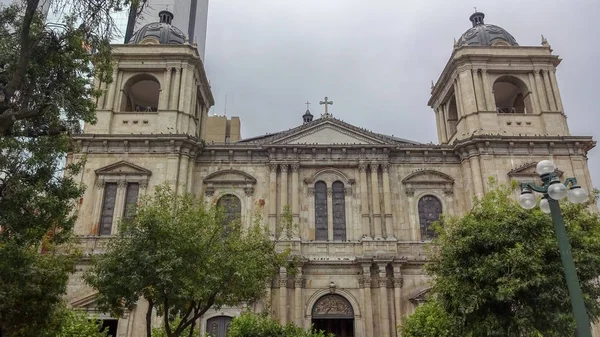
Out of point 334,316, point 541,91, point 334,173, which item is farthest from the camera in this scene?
point 541,91

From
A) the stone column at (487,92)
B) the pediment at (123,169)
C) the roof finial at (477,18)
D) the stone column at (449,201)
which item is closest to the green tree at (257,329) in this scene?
the pediment at (123,169)

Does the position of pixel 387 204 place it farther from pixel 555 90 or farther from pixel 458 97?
pixel 555 90

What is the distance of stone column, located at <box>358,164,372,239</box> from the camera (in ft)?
78.7

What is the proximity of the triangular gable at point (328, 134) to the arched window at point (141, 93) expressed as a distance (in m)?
7.60

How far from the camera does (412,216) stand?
2466 centimetres

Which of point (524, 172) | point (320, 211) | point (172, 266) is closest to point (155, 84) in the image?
point (320, 211)

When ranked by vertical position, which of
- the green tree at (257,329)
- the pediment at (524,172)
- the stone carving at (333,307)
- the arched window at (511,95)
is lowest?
the green tree at (257,329)

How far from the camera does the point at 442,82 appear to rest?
99.1 ft

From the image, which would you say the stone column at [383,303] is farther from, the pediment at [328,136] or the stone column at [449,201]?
the pediment at [328,136]

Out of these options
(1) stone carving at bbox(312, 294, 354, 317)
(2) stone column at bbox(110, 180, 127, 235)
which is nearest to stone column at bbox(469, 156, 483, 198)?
(1) stone carving at bbox(312, 294, 354, 317)

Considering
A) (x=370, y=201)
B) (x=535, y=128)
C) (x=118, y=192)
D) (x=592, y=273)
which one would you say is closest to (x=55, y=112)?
(x=118, y=192)

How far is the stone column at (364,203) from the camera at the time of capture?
24.0 meters

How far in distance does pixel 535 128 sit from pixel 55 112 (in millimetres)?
22624

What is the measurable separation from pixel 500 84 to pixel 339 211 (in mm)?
12587
